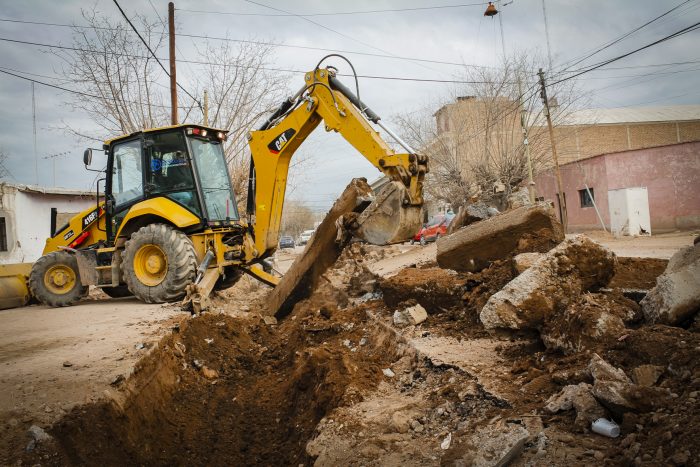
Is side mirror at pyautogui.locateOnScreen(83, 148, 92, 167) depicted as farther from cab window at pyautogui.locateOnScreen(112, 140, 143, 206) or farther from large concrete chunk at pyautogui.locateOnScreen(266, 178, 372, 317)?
large concrete chunk at pyautogui.locateOnScreen(266, 178, 372, 317)

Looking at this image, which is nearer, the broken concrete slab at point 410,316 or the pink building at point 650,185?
the broken concrete slab at point 410,316

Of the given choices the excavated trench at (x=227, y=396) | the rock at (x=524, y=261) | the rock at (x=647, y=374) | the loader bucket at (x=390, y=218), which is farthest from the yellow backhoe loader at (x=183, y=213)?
the rock at (x=647, y=374)

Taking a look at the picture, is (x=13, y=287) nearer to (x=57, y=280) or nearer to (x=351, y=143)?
(x=57, y=280)

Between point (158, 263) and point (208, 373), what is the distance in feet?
12.1

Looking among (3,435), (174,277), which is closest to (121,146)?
(174,277)

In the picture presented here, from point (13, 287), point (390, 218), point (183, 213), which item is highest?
point (183, 213)

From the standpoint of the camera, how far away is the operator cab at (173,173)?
8734mm

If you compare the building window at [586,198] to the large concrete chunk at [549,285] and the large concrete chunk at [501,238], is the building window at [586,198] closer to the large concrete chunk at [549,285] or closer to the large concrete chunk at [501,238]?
the large concrete chunk at [501,238]

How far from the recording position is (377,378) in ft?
15.1

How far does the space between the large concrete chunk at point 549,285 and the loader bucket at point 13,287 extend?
992 cm

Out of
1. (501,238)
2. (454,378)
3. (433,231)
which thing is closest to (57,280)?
(501,238)

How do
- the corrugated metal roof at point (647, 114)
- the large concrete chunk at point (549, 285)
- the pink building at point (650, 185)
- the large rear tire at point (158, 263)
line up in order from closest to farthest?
the large concrete chunk at point (549, 285) → the large rear tire at point (158, 263) → the pink building at point (650, 185) → the corrugated metal roof at point (647, 114)

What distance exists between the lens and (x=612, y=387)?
9.46ft

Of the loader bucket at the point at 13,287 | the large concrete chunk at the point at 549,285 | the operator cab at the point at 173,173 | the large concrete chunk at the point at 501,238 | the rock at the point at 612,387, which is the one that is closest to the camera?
the rock at the point at 612,387
